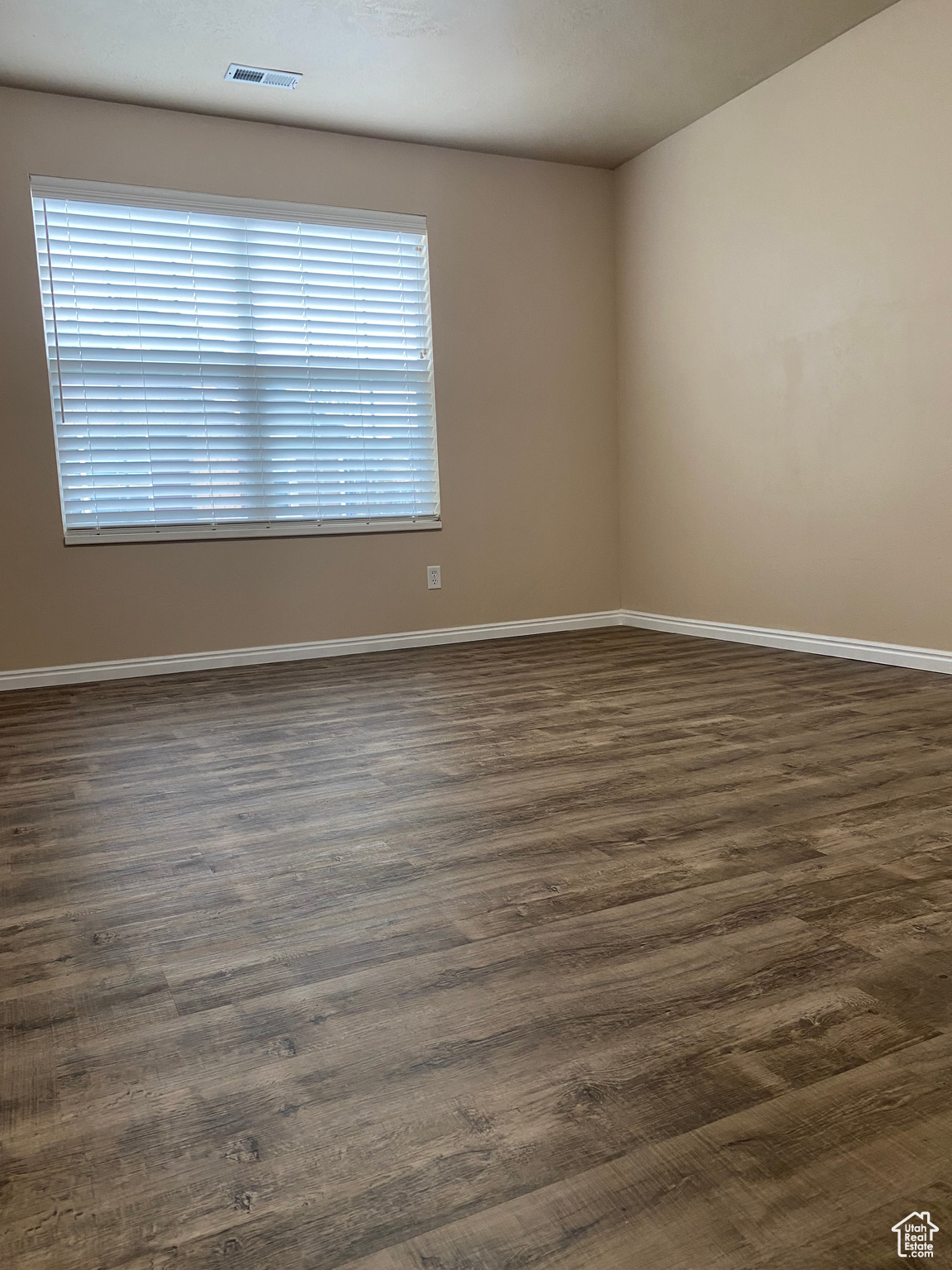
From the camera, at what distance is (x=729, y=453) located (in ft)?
15.3

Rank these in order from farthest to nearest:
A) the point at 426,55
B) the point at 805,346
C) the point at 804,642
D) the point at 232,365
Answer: the point at 232,365
the point at 804,642
the point at 805,346
the point at 426,55

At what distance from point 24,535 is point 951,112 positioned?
13.5 ft

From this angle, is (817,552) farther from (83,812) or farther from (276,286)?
(83,812)

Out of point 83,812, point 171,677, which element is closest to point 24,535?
point 171,677

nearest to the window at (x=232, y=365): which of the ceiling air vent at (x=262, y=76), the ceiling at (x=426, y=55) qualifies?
the ceiling at (x=426, y=55)

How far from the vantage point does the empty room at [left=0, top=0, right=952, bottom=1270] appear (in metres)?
1.04

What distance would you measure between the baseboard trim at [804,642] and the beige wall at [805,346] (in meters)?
0.05

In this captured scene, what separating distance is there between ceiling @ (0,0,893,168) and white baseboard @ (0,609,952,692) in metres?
2.52

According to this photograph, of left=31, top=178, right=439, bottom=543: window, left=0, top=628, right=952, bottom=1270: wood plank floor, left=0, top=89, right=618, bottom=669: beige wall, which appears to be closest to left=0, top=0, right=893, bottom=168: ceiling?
left=0, top=89, right=618, bottom=669: beige wall

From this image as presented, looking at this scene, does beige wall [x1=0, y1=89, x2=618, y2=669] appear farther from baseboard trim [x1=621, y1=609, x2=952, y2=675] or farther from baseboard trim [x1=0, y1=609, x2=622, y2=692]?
baseboard trim [x1=621, y1=609, x2=952, y2=675]

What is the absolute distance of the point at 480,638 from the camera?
5.18m

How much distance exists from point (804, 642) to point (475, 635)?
1765 mm

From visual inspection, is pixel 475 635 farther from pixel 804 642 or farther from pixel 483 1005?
pixel 483 1005

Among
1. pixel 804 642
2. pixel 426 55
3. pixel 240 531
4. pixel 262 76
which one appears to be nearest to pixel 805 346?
pixel 804 642
